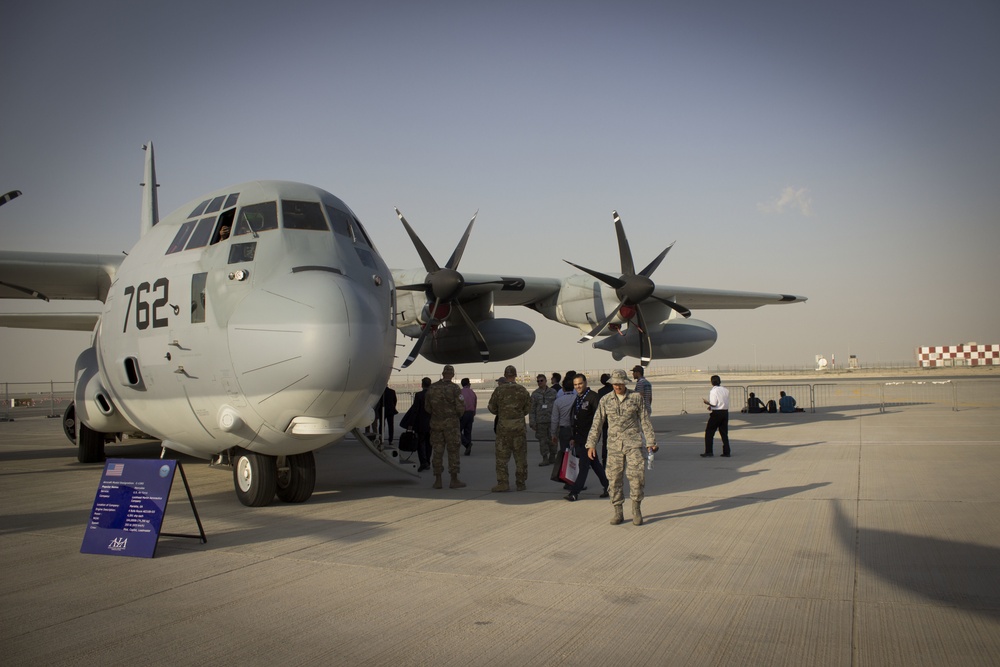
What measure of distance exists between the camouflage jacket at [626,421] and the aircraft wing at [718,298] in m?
12.0

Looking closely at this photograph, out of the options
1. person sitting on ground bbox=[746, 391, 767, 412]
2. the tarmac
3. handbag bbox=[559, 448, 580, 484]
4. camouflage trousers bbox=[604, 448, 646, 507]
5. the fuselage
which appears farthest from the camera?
person sitting on ground bbox=[746, 391, 767, 412]

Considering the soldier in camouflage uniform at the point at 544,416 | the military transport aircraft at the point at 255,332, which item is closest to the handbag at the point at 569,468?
the military transport aircraft at the point at 255,332

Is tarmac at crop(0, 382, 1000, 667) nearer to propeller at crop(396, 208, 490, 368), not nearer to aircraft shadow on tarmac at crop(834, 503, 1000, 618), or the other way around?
aircraft shadow on tarmac at crop(834, 503, 1000, 618)

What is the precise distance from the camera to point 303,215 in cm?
842

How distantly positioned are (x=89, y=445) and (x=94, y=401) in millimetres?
3388

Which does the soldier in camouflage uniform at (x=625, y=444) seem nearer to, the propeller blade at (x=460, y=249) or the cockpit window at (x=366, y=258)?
the cockpit window at (x=366, y=258)

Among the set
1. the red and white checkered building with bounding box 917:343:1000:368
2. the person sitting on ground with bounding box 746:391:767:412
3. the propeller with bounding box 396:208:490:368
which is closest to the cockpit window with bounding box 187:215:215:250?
the propeller with bounding box 396:208:490:368

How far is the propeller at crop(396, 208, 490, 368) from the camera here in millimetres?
15406

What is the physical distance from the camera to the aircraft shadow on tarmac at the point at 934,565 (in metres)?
4.99

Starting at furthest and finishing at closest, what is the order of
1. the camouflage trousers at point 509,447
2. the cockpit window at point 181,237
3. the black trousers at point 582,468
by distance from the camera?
the camouflage trousers at point 509,447 → the black trousers at point 582,468 → the cockpit window at point 181,237

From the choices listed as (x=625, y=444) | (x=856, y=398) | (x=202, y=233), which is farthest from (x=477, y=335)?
(x=856, y=398)

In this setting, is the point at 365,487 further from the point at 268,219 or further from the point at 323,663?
the point at 323,663

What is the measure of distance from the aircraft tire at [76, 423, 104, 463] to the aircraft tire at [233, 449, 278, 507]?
7.48 m

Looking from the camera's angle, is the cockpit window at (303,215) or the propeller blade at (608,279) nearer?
the cockpit window at (303,215)
